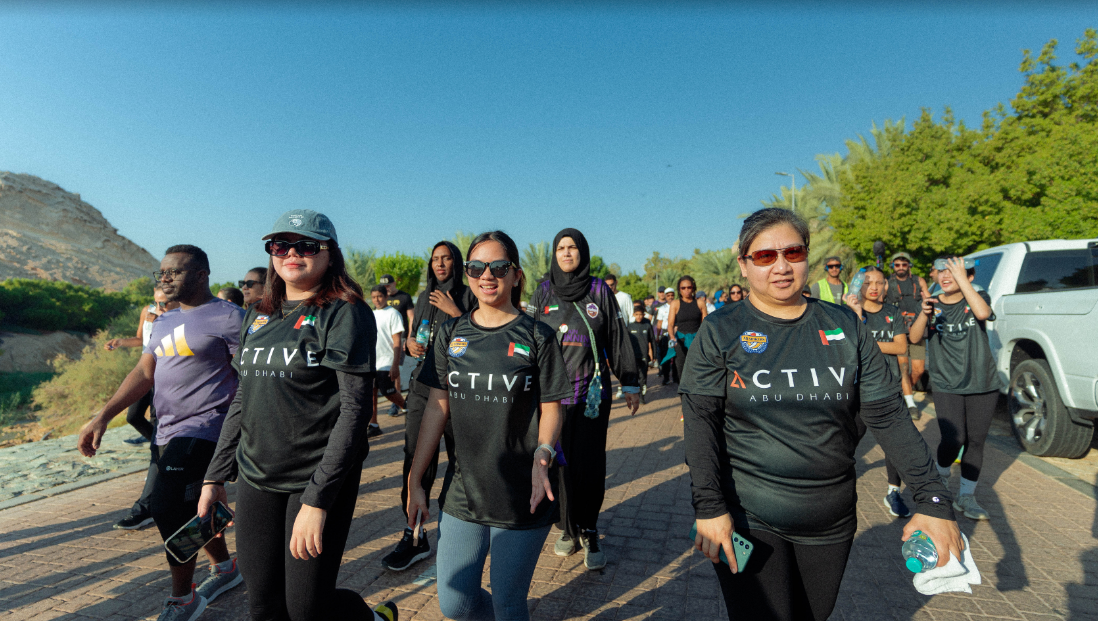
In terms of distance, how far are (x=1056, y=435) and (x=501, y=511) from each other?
271 inches

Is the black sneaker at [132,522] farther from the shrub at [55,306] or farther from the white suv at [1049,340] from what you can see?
the shrub at [55,306]

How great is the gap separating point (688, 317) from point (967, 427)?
17.4 ft

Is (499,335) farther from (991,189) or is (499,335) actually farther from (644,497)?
(991,189)

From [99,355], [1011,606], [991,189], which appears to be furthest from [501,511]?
[991,189]

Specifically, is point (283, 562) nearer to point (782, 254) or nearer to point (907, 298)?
point (782, 254)

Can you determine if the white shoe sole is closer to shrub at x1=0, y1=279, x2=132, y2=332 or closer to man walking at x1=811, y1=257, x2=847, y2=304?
man walking at x1=811, y1=257, x2=847, y2=304

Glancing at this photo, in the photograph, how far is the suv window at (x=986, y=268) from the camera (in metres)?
7.48

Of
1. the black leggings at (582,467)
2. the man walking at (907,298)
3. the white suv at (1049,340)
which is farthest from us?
the man walking at (907,298)

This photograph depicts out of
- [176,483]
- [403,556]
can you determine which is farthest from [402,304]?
[176,483]

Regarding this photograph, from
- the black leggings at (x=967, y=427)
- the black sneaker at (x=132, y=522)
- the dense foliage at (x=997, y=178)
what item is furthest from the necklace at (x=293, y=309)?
the dense foliage at (x=997, y=178)

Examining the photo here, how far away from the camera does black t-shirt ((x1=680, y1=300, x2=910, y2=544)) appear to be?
75.8 inches

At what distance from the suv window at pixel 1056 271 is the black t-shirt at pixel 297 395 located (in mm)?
7650

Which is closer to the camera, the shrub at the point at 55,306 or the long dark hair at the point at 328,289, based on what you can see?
the long dark hair at the point at 328,289

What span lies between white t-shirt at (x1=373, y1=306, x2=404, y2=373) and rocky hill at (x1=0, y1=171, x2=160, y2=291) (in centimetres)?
6548
